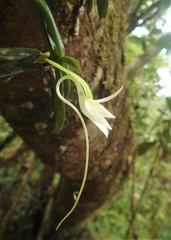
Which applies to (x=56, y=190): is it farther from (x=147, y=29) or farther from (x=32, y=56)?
(x=32, y=56)

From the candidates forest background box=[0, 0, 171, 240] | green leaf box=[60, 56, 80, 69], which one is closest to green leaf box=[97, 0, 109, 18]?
forest background box=[0, 0, 171, 240]

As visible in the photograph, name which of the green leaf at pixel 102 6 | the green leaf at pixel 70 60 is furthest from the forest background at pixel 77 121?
the green leaf at pixel 70 60

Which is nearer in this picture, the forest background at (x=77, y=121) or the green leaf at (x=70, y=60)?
the green leaf at (x=70, y=60)

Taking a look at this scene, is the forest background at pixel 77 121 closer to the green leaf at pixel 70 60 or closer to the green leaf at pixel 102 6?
the green leaf at pixel 102 6

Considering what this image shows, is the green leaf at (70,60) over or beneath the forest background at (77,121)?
over

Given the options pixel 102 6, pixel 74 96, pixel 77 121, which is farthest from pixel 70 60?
pixel 77 121

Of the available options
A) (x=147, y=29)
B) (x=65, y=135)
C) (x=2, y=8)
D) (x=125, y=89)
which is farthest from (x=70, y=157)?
(x=147, y=29)

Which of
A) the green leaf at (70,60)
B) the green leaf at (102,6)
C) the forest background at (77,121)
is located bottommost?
the forest background at (77,121)

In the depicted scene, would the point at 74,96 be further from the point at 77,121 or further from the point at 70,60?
the point at 70,60
